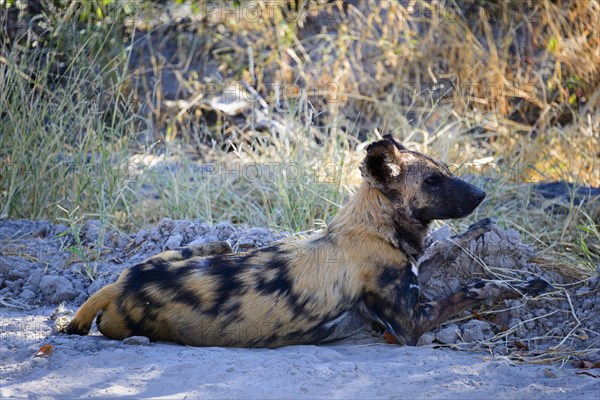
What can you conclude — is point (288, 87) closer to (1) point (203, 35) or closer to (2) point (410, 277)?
(1) point (203, 35)

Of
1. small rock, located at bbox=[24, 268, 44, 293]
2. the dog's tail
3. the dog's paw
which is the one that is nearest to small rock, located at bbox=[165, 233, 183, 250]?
small rock, located at bbox=[24, 268, 44, 293]

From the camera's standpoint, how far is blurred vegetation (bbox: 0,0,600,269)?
672 cm

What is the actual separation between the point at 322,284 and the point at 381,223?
531 millimetres

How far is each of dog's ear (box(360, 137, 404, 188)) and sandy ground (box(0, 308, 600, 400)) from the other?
1.00m

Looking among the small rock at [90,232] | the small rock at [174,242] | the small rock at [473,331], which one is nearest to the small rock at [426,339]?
the small rock at [473,331]

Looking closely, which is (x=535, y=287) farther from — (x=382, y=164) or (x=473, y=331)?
(x=382, y=164)

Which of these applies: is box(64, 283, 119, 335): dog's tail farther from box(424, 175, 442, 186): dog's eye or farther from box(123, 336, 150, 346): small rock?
box(424, 175, 442, 186): dog's eye

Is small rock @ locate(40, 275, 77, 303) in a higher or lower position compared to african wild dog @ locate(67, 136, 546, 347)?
lower

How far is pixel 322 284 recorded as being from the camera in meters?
Result: 4.46

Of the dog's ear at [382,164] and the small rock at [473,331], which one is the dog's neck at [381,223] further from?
the small rock at [473,331]

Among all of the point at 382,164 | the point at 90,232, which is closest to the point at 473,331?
the point at 382,164

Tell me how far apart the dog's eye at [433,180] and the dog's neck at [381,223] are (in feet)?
0.70

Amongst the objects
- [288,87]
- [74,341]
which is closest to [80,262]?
[74,341]

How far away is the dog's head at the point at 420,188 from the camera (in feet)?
15.5
